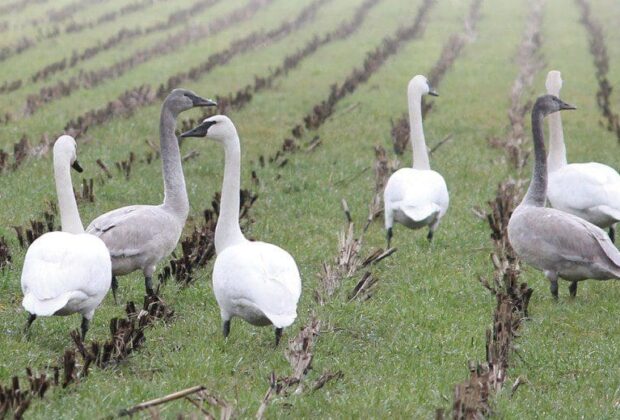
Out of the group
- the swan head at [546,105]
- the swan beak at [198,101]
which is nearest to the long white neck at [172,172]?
the swan beak at [198,101]

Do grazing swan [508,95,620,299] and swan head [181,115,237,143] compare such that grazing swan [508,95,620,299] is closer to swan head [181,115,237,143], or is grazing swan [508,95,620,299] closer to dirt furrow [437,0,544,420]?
dirt furrow [437,0,544,420]

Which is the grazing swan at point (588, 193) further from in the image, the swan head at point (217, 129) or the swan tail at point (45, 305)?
the swan tail at point (45, 305)

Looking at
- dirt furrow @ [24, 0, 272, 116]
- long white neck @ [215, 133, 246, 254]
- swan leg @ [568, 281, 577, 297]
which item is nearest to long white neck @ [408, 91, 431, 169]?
swan leg @ [568, 281, 577, 297]

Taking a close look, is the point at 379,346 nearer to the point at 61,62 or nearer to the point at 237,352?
the point at 237,352

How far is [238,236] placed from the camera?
6980 mm

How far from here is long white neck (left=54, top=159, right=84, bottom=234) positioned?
6969mm

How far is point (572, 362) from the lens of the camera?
21.2 ft

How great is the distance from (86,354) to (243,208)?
15.7 feet

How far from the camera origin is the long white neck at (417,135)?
35.1 feet

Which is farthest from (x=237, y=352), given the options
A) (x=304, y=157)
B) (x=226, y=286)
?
(x=304, y=157)

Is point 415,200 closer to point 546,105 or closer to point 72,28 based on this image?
point 546,105

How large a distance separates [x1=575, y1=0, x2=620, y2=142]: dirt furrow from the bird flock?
676 cm

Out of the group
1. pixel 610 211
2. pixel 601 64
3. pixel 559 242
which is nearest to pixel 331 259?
pixel 559 242

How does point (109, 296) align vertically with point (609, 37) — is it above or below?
above
